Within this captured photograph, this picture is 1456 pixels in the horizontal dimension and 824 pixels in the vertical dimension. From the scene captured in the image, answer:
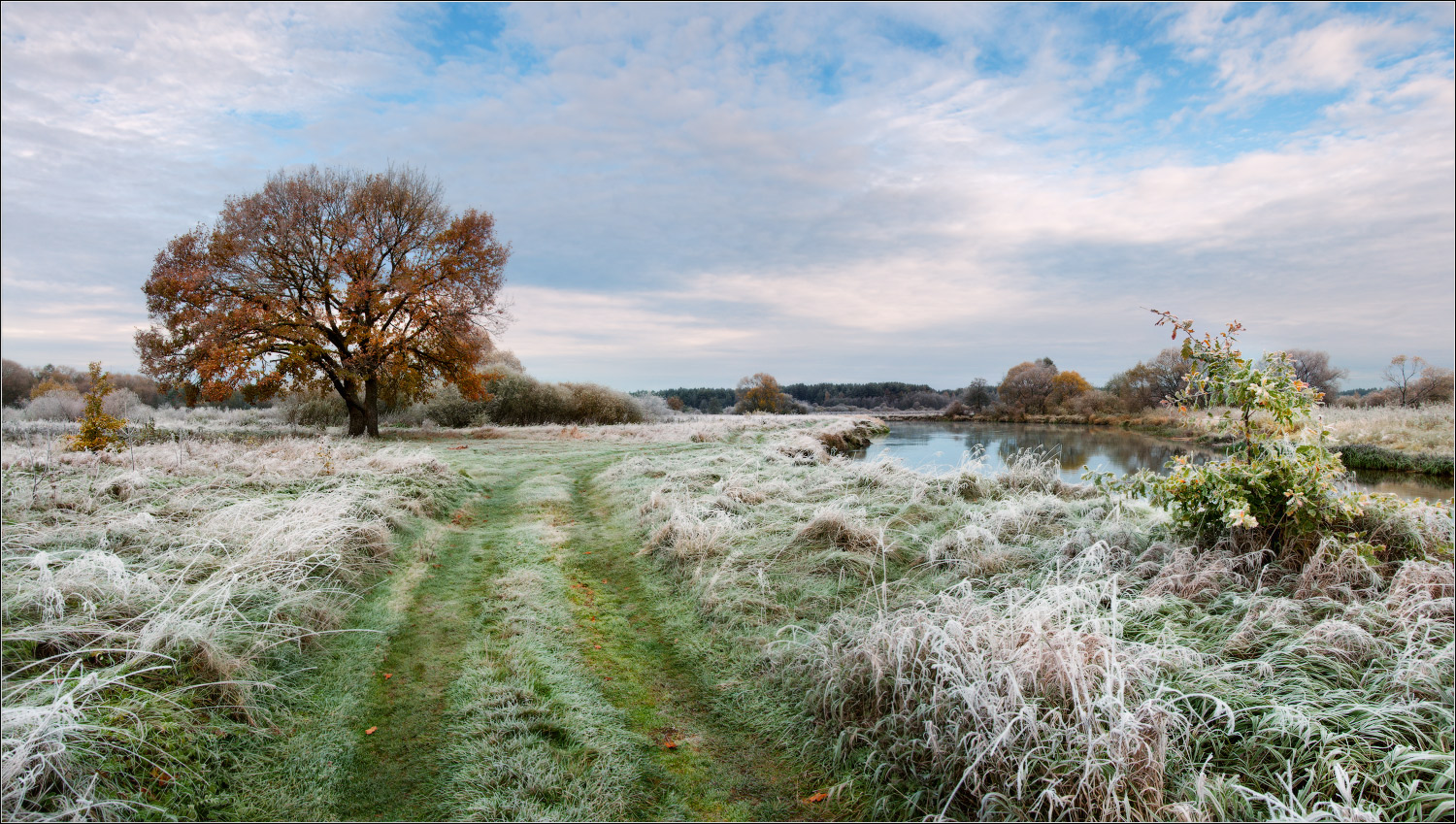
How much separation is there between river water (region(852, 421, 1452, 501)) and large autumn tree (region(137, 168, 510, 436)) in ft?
41.1

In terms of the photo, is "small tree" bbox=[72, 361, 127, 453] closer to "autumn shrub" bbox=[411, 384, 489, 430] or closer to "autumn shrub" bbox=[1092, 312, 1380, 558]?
"autumn shrub" bbox=[1092, 312, 1380, 558]

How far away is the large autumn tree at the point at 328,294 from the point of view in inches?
599

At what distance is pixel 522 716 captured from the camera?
3.66 meters

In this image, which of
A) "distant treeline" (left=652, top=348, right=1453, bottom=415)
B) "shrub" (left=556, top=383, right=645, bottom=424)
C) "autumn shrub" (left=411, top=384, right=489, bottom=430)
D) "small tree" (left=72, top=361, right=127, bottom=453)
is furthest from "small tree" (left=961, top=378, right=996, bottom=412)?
"small tree" (left=72, top=361, right=127, bottom=453)

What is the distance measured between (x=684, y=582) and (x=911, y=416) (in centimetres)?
3660

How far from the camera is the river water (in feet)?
35.0

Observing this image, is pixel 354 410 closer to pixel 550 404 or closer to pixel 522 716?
pixel 550 404

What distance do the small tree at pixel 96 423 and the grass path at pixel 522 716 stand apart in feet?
20.0

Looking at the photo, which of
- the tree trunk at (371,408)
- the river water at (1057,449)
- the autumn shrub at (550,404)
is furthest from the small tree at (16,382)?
the river water at (1057,449)

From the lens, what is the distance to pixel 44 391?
63.2 feet

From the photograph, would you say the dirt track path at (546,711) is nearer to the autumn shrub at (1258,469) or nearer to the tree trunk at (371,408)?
the autumn shrub at (1258,469)

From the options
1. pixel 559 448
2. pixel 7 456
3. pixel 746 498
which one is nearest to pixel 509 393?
pixel 559 448

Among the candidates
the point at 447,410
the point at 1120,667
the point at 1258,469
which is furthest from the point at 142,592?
the point at 447,410

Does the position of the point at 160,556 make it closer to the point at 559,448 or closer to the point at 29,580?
the point at 29,580
